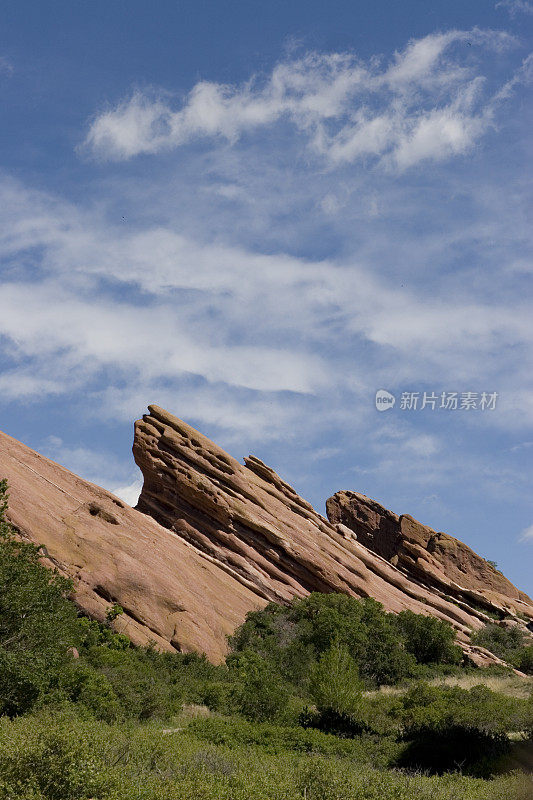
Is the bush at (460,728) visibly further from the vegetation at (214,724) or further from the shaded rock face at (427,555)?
the shaded rock face at (427,555)

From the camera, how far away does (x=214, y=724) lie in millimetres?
21797

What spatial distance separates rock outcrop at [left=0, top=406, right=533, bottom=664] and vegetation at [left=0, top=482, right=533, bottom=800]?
271 centimetres

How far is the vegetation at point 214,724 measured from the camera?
37.9 ft

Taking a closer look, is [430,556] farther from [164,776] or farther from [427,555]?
[164,776]

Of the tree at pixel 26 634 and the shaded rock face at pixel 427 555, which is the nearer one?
the tree at pixel 26 634

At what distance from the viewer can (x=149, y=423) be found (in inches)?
2192

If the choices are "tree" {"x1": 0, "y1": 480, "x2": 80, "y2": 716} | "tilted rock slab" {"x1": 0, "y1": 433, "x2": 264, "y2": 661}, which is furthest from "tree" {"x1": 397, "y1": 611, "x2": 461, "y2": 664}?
"tree" {"x1": 0, "y1": 480, "x2": 80, "y2": 716}

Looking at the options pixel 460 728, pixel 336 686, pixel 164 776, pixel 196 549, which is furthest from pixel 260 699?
pixel 196 549

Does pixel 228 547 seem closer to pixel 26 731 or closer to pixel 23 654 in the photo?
pixel 23 654

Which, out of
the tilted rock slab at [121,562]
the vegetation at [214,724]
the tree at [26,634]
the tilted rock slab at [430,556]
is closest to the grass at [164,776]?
the vegetation at [214,724]

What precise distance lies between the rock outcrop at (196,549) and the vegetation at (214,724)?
271cm

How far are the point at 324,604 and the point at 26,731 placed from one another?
34.8 meters

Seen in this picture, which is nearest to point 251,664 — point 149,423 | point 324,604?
point 324,604

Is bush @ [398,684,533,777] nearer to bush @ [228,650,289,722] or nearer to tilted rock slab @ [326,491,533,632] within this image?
bush @ [228,650,289,722]
